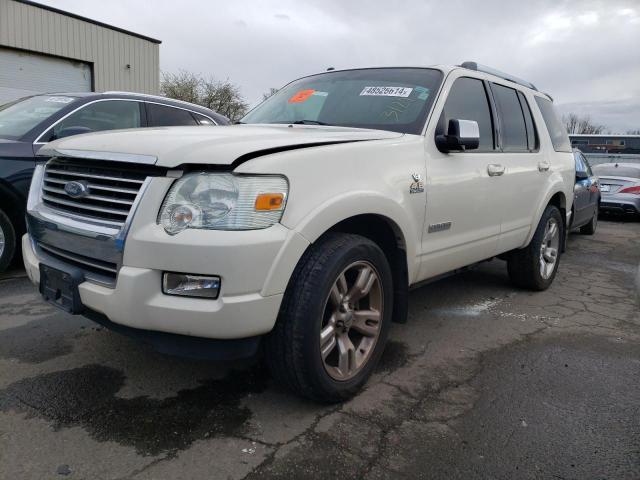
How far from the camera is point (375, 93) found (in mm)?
3625

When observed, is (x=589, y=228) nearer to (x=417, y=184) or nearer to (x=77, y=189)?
(x=417, y=184)

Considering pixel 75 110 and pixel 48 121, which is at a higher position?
pixel 75 110

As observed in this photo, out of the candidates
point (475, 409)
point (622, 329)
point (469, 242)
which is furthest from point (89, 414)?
point (622, 329)


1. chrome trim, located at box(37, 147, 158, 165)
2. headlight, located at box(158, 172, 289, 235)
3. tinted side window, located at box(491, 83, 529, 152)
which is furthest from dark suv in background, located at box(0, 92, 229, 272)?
tinted side window, located at box(491, 83, 529, 152)

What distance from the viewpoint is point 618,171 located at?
1270 centimetres

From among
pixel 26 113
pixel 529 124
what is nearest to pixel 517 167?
pixel 529 124

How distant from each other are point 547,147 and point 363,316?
316 cm

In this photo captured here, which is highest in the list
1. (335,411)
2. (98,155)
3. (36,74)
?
(36,74)

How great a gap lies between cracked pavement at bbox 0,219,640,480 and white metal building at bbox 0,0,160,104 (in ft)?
48.3

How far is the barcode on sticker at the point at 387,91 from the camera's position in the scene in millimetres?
3555

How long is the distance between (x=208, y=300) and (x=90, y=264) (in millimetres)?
655

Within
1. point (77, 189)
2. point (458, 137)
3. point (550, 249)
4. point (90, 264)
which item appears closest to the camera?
point (90, 264)

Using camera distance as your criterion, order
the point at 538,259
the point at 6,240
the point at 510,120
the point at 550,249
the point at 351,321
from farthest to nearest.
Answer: the point at 550,249, the point at 538,259, the point at 6,240, the point at 510,120, the point at 351,321

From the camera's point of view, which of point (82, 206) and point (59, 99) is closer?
point (82, 206)
